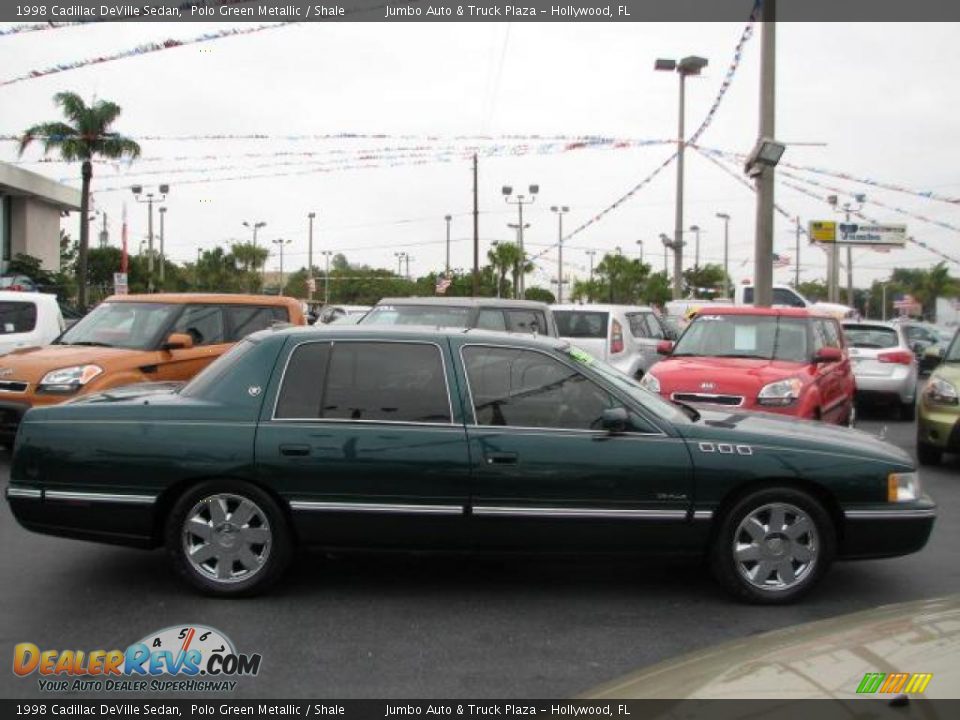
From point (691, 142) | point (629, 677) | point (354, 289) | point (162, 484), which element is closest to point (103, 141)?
point (691, 142)

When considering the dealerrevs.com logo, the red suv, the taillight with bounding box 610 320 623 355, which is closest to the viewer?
the dealerrevs.com logo

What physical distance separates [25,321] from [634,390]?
955 centimetres

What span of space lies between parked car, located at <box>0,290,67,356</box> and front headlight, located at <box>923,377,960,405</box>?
Answer: 10395 millimetres

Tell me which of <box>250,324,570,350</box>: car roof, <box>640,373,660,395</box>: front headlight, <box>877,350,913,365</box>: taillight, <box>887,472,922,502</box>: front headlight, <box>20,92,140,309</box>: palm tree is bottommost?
<box>887,472,922,502</box>: front headlight

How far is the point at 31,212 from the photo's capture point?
139 ft

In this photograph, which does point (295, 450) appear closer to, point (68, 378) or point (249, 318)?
point (68, 378)

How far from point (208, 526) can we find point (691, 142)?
17.5 m

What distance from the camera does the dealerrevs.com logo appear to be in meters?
4.20

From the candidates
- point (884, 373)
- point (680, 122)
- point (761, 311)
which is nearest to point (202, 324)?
point (761, 311)

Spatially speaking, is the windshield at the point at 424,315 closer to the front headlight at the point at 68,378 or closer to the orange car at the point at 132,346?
the orange car at the point at 132,346

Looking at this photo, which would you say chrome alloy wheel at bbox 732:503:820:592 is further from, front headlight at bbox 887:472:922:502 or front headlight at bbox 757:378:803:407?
front headlight at bbox 757:378:803:407

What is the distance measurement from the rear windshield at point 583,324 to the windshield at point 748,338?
4.15 m

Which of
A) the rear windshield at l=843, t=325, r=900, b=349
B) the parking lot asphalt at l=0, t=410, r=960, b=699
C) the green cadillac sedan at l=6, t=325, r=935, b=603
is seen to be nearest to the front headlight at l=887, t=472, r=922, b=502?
the green cadillac sedan at l=6, t=325, r=935, b=603

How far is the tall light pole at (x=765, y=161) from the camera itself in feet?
50.4
